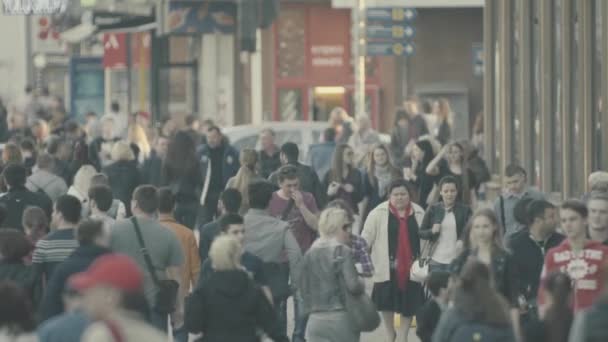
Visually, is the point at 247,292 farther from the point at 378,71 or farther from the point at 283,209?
the point at 378,71

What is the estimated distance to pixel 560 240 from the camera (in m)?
13.9

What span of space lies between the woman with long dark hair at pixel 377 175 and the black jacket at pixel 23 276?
324 inches

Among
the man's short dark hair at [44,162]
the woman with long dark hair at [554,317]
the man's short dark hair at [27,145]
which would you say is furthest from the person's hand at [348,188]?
the woman with long dark hair at [554,317]

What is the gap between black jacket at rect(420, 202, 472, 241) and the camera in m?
15.9

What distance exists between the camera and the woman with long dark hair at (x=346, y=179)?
20.7 meters

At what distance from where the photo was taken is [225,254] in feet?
36.4

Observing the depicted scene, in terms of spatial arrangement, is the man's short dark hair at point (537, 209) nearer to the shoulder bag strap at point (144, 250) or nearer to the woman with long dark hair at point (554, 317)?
the shoulder bag strap at point (144, 250)

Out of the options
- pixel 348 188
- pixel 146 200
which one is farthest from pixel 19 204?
pixel 348 188

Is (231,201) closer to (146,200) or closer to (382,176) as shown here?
(146,200)

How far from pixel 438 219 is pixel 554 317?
6.19 m

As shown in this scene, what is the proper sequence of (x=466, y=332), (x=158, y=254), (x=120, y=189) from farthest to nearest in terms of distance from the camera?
1. (x=120, y=189)
2. (x=158, y=254)
3. (x=466, y=332)

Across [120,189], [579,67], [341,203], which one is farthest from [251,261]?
[579,67]

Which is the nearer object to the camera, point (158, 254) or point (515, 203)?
point (158, 254)

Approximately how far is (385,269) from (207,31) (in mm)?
24990
